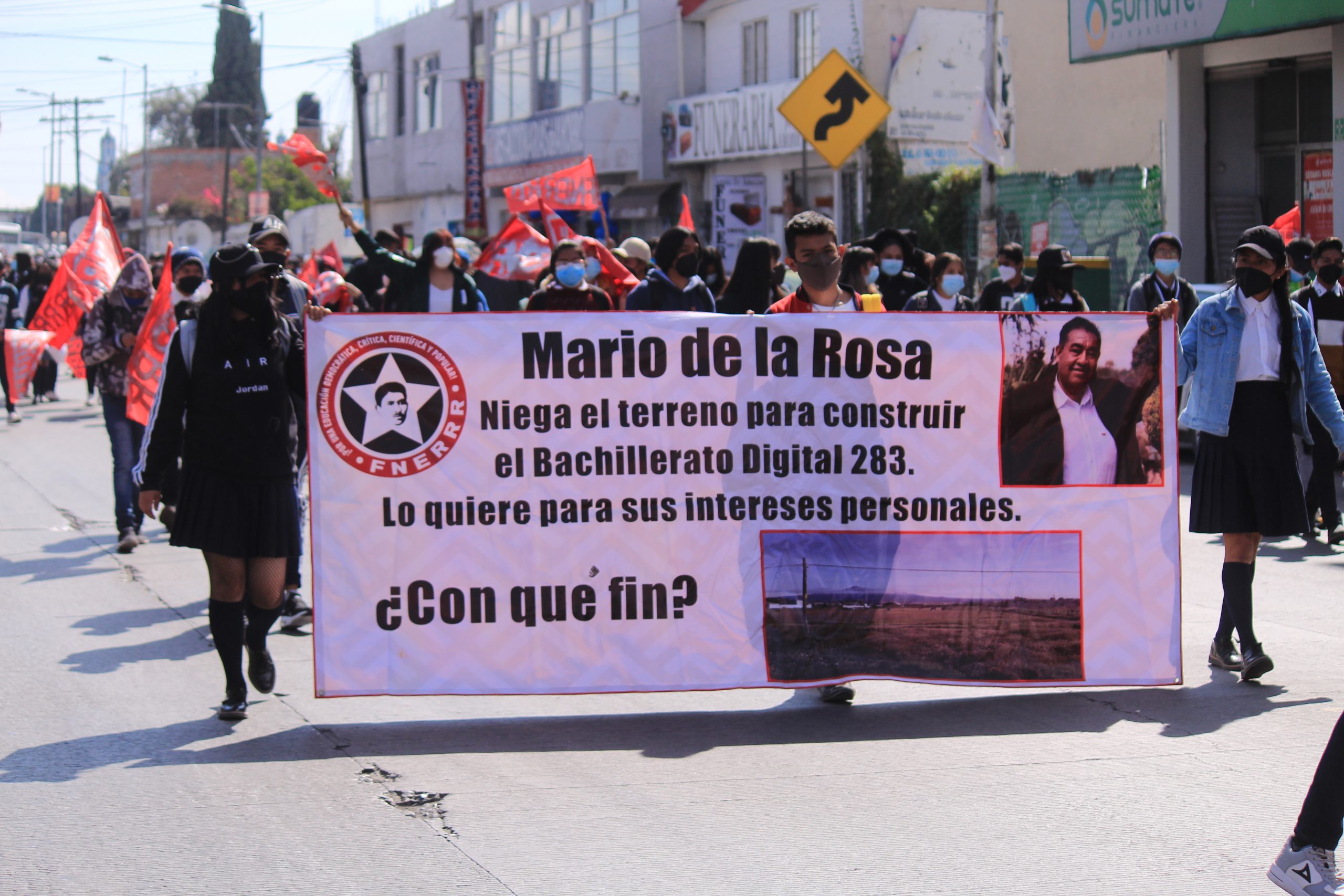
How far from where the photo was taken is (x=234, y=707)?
621 centimetres

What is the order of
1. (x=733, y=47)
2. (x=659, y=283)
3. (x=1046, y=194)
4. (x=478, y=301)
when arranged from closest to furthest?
(x=659, y=283)
(x=478, y=301)
(x=1046, y=194)
(x=733, y=47)

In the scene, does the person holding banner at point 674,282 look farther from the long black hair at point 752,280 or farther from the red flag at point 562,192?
the red flag at point 562,192

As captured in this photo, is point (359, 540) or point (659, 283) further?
point (659, 283)

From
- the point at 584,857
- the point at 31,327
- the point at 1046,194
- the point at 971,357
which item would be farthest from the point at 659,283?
the point at 1046,194

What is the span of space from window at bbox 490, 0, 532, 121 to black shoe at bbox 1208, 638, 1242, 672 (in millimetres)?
33358

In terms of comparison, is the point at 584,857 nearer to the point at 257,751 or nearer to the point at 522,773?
the point at 522,773

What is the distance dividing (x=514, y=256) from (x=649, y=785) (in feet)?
38.4

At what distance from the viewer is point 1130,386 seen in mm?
6410

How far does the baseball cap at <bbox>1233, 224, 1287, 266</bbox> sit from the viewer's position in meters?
6.81

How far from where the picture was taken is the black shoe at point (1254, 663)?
21.6ft

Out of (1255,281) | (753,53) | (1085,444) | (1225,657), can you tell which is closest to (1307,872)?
(1085,444)

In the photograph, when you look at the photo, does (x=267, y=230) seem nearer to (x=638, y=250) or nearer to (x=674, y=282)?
(x=674, y=282)

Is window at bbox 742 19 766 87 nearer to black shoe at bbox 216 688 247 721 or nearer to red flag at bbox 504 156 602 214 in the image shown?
red flag at bbox 504 156 602 214

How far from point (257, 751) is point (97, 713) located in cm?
103
